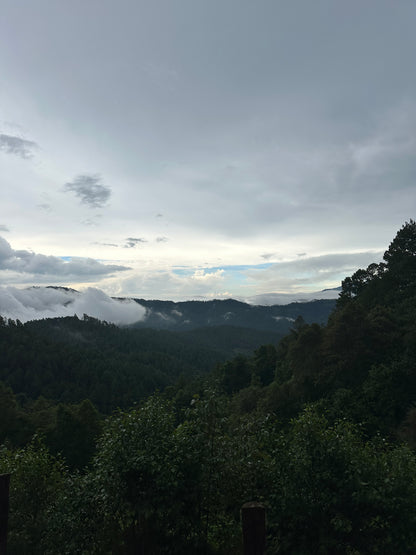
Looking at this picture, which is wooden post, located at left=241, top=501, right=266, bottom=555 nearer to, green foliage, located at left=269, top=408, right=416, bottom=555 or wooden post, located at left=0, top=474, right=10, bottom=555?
wooden post, located at left=0, top=474, right=10, bottom=555

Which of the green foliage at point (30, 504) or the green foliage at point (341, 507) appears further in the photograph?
the green foliage at point (30, 504)

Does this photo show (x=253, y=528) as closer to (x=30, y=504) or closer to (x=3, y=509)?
(x=3, y=509)

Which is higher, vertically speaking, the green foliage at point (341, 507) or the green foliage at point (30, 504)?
the green foliage at point (341, 507)

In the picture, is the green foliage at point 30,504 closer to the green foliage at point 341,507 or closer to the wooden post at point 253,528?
the green foliage at point 341,507

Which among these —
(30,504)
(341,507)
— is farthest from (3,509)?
(341,507)

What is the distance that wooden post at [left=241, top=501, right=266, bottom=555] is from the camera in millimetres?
5152

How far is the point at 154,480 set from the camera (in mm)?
9102

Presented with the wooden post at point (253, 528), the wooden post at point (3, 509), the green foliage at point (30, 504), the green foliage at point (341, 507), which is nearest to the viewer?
the wooden post at point (253, 528)

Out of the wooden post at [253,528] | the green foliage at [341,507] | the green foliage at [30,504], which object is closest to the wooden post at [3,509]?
the wooden post at [253,528]

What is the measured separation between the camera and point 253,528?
522 centimetres

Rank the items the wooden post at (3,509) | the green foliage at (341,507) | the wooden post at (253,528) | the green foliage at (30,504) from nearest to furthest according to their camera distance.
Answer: the wooden post at (253,528) → the wooden post at (3,509) → the green foliage at (341,507) → the green foliage at (30,504)

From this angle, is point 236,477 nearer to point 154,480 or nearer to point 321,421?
point 154,480

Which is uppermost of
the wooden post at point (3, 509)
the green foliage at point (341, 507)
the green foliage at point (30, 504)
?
the wooden post at point (3, 509)

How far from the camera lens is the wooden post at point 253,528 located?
203 inches
